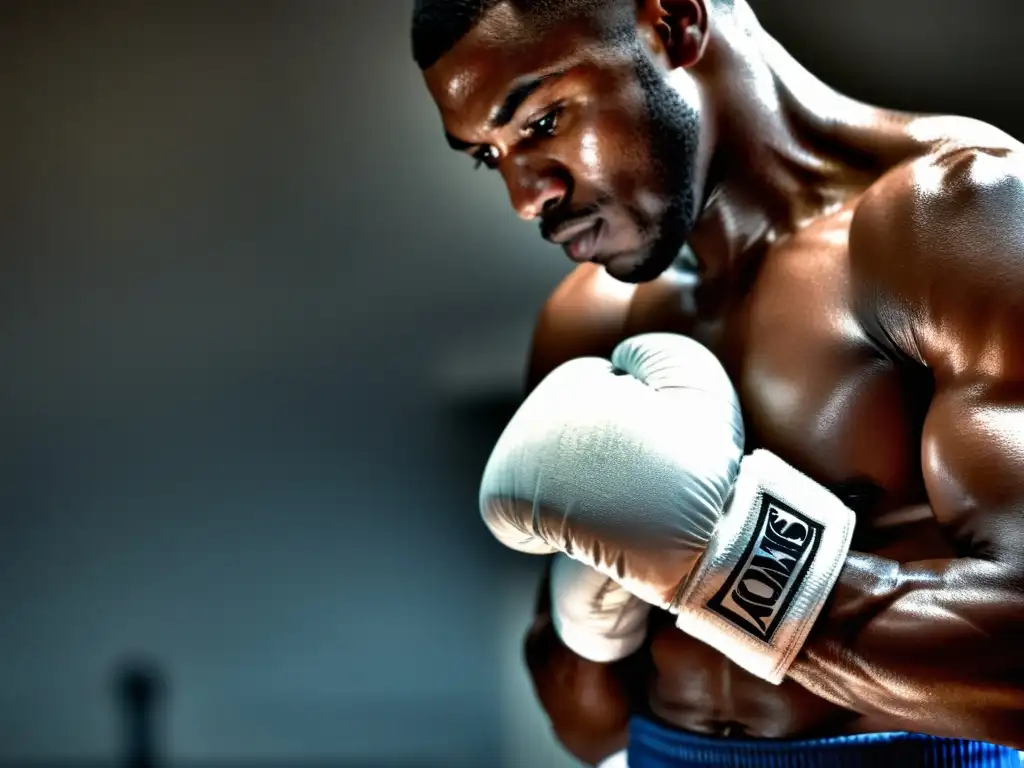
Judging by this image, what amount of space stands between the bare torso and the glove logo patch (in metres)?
0.12

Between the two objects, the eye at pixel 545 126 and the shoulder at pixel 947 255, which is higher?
the eye at pixel 545 126

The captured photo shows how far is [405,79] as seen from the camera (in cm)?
310

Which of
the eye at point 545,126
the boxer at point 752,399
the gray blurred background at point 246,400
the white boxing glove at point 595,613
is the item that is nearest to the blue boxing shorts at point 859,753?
the boxer at point 752,399

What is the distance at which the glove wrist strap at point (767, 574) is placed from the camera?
79 centimetres

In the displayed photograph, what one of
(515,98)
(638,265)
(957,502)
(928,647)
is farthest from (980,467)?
(515,98)

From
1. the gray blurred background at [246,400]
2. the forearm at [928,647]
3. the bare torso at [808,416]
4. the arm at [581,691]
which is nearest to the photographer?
the forearm at [928,647]

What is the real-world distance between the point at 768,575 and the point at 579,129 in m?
0.43

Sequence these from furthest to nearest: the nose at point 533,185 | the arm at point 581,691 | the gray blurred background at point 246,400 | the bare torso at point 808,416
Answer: the gray blurred background at point 246,400 → the arm at point 581,691 → the nose at point 533,185 → the bare torso at point 808,416

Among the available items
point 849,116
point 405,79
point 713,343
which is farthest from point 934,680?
point 405,79

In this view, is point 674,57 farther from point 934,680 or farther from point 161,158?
point 161,158

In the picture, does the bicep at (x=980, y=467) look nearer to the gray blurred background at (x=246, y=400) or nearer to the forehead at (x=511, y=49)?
the forehead at (x=511, y=49)

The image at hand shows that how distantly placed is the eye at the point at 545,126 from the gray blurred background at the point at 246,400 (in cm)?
223

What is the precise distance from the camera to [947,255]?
2.64 ft

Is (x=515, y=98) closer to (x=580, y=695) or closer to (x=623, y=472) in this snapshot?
(x=623, y=472)
